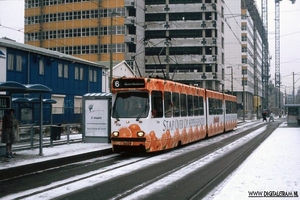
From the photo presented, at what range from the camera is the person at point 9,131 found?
14.9m

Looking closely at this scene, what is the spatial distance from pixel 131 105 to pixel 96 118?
14.7ft

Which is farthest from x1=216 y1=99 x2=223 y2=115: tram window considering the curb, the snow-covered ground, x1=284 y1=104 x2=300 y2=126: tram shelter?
x1=284 y1=104 x2=300 y2=126: tram shelter

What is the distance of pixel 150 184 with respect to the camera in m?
10.4

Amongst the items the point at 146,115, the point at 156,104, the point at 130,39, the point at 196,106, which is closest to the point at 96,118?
the point at 156,104

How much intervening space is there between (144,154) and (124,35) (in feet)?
188

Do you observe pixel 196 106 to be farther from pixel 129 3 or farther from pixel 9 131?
pixel 129 3

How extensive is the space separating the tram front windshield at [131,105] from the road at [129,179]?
1.84 m

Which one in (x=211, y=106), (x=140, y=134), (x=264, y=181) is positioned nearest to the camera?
(x=264, y=181)

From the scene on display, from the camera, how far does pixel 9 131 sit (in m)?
14.9

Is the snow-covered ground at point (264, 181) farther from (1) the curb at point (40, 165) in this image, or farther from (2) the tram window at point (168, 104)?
(1) the curb at point (40, 165)

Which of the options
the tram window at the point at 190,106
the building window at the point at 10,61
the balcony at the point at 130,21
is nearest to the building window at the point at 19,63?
the building window at the point at 10,61

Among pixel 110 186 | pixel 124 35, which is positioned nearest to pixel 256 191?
pixel 110 186

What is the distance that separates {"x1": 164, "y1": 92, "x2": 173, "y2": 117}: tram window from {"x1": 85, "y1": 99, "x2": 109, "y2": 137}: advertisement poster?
12.7ft

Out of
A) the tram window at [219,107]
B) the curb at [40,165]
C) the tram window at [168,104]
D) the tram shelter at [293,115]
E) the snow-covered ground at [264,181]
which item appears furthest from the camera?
the tram shelter at [293,115]
